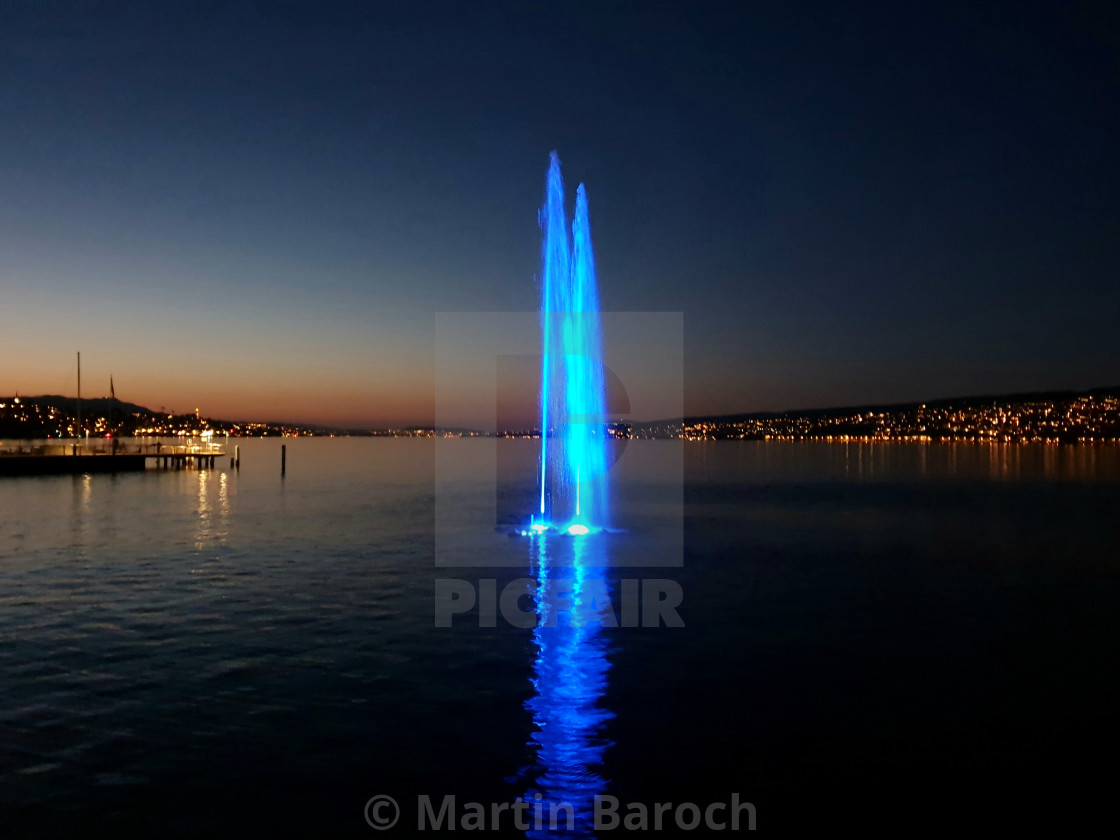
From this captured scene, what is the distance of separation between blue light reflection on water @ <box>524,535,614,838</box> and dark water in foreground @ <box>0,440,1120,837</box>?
0.06 metres

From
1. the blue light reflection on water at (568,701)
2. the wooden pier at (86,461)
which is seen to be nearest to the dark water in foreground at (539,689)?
the blue light reflection on water at (568,701)

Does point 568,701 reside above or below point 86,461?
below

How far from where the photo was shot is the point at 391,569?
968 inches

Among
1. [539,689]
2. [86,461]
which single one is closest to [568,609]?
[539,689]

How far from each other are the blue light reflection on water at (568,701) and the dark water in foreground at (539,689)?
0.06 meters

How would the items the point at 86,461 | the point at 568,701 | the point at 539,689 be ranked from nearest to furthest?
the point at 568,701, the point at 539,689, the point at 86,461

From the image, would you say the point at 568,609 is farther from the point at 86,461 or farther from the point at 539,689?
the point at 86,461

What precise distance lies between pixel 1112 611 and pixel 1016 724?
30.6 ft

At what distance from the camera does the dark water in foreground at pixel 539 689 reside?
9.61 m

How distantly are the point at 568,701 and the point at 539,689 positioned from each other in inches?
29.2

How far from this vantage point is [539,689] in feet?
44.2

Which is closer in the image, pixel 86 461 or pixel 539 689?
pixel 539 689

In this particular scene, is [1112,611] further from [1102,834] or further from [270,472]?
[270,472]

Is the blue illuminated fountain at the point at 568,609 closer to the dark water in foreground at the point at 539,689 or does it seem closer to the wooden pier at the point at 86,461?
the dark water in foreground at the point at 539,689
